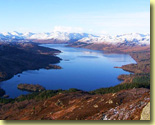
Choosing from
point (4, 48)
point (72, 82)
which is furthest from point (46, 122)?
point (4, 48)

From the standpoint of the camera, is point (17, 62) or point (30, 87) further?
point (17, 62)

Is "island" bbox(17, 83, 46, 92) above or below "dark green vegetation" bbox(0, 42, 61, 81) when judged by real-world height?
below

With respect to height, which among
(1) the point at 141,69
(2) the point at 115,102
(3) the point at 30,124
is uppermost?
(3) the point at 30,124

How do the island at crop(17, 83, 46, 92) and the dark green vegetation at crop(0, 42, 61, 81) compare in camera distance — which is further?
the dark green vegetation at crop(0, 42, 61, 81)

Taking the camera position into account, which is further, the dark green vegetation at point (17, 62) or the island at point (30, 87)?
the dark green vegetation at point (17, 62)

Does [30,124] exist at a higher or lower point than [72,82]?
higher

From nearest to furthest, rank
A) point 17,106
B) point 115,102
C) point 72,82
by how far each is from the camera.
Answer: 1. point 115,102
2. point 17,106
3. point 72,82

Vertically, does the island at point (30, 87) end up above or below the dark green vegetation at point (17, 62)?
below

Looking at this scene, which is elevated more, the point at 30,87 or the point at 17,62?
the point at 17,62

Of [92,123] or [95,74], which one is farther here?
[95,74]

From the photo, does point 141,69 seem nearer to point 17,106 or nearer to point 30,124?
point 17,106

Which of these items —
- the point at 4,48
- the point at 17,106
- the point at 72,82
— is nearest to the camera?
the point at 17,106
